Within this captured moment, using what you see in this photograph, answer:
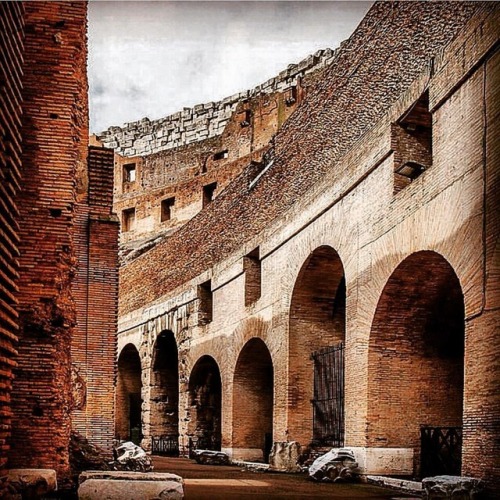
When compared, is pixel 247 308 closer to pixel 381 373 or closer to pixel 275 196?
pixel 275 196

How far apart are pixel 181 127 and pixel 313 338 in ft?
96.8

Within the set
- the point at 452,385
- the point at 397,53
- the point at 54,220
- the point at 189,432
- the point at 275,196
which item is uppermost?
the point at 397,53

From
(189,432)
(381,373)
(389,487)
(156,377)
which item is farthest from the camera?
(156,377)

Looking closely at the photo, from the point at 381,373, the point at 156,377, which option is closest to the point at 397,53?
the point at 381,373

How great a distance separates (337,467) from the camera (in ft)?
35.7

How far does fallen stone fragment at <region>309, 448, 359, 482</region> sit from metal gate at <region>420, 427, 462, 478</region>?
819mm

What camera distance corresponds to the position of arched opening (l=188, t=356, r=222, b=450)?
19.5 metres

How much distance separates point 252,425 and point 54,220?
9.98m

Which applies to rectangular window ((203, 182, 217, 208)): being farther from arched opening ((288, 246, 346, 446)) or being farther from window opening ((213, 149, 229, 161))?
arched opening ((288, 246, 346, 446))

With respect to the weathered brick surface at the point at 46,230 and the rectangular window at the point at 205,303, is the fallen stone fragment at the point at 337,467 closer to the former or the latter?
the weathered brick surface at the point at 46,230

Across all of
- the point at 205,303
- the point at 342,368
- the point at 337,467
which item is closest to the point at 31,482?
the point at 337,467

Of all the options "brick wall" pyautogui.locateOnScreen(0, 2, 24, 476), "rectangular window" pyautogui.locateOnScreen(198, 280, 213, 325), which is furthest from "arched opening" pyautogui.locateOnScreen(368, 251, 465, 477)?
"rectangular window" pyautogui.locateOnScreen(198, 280, 213, 325)

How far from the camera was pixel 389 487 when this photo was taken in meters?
10.1

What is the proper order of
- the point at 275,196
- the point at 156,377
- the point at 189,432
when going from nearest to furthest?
1. the point at 275,196
2. the point at 189,432
3. the point at 156,377
